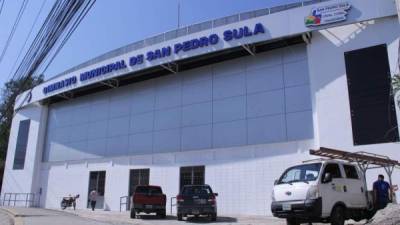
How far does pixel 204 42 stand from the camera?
27.7 meters

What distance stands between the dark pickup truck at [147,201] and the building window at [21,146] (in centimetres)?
2205

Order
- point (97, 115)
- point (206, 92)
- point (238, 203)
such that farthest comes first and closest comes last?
point (97, 115), point (206, 92), point (238, 203)

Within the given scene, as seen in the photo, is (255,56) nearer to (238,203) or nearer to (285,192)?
(238,203)

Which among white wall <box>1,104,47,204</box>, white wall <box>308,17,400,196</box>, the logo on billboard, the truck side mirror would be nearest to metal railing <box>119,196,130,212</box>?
white wall <box>1,104,47,204</box>

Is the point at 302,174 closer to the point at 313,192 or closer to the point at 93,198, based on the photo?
the point at 313,192

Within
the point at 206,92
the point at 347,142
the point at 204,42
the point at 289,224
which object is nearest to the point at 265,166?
the point at 347,142

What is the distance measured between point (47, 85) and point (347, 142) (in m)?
28.2

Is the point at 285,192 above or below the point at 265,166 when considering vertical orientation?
below

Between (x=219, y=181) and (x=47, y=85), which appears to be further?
(x=47, y=85)

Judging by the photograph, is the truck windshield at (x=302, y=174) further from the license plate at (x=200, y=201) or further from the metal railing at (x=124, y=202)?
the metal railing at (x=124, y=202)

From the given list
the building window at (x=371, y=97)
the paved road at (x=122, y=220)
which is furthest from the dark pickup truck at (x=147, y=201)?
the building window at (x=371, y=97)

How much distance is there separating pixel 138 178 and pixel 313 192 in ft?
66.4

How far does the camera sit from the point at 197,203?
2094 cm

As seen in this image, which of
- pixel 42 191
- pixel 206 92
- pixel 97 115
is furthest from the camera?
pixel 42 191
